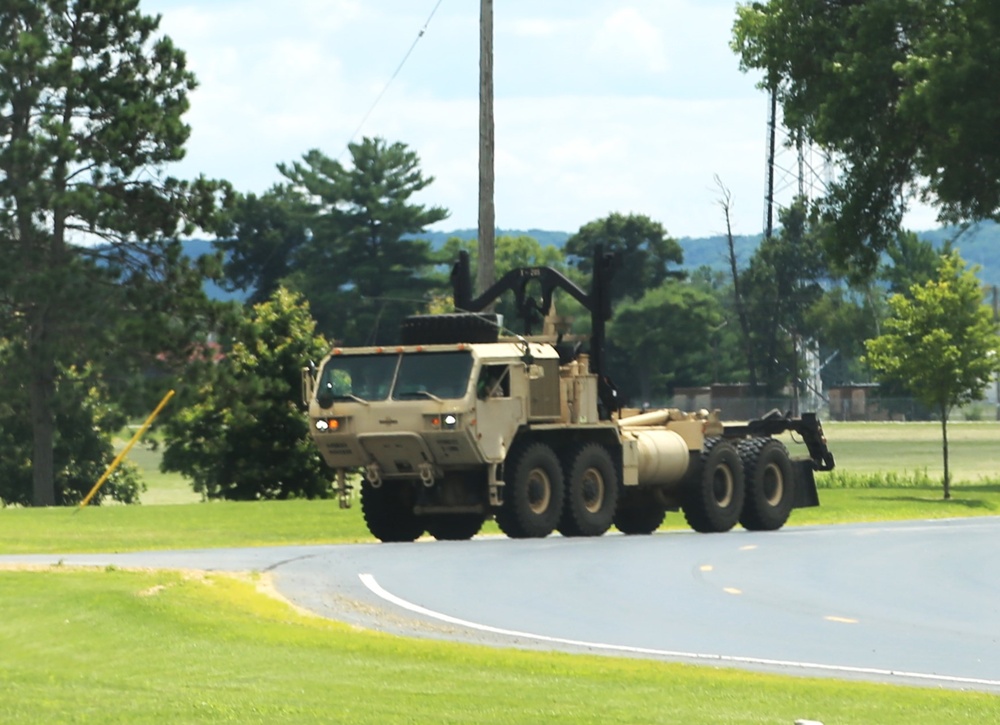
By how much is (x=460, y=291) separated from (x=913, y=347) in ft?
70.4

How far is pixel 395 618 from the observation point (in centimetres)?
1748

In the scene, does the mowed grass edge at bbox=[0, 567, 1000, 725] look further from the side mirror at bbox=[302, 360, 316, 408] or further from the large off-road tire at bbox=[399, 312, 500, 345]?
the large off-road tire at bbox=[399, 312, 500, 345]

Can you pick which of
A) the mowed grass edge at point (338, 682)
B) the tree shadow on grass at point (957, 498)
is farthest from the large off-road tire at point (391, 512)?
the tree shadow on grass at point (957, 498)

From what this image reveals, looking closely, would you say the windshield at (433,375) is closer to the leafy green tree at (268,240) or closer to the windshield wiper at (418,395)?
the windshield wiper at (418,395)

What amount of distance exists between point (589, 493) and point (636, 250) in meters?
104

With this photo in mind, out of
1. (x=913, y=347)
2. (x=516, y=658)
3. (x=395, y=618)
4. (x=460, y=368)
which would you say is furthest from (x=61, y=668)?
(x=913, y=347)

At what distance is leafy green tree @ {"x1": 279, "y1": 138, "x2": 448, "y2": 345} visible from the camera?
11356 centimetres

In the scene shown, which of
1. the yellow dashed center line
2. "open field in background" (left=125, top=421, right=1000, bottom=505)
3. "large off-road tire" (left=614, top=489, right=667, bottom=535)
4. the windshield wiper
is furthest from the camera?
"open field in background" (left=125, top=421, right=1000, bottom=505)

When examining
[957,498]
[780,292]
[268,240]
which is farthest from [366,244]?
[957,498]

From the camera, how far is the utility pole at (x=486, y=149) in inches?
1427

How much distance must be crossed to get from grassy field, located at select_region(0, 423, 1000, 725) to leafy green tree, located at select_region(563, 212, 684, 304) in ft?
364

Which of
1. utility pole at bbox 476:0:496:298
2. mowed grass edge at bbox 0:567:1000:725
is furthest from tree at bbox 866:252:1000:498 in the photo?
mowed grass edge at bbox 0:567:1000:725

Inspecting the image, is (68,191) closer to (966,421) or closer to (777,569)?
(777,569)

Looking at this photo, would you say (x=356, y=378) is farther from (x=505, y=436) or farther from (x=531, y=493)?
(x=531, y=493)
